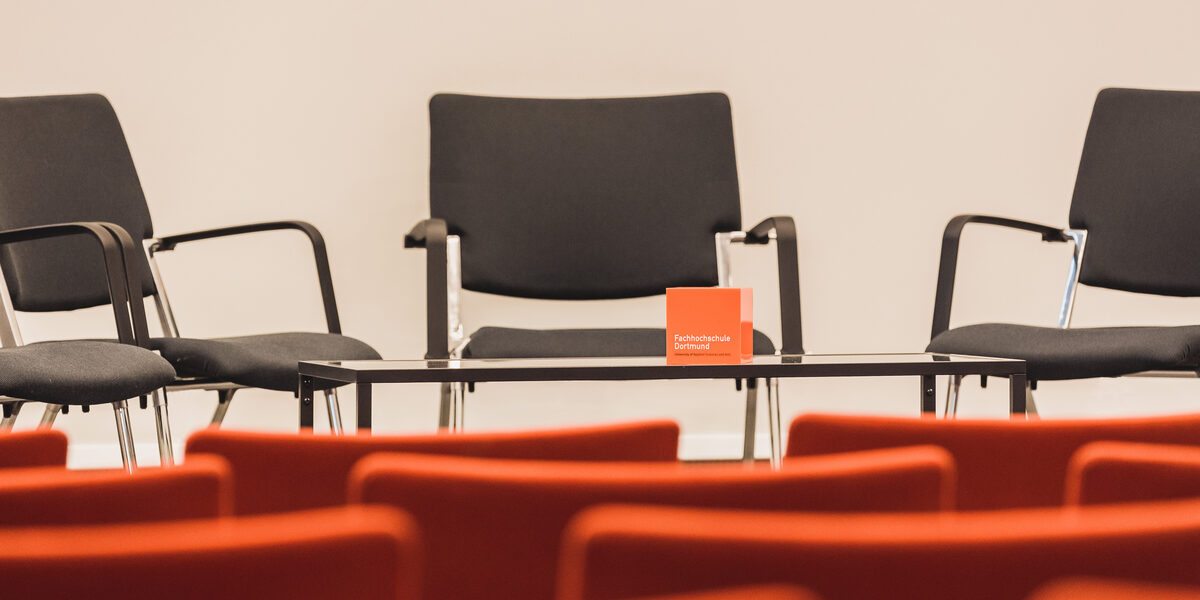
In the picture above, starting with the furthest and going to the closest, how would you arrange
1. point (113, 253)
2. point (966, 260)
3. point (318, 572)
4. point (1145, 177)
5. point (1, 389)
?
point (966, 260)
point (1145, 177)
point (113, 253)
point (1, 389)
point (318, 572)

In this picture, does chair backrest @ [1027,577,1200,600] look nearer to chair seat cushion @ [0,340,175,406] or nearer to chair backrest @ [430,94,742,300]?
chair seat cushion @ [0,340,175,406]

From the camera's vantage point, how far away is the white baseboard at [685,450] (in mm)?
3379

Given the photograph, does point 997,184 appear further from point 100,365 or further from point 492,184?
point 100,365

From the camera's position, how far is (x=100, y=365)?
1838mm

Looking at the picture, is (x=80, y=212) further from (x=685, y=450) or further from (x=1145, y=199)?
(x=1145, y=199)

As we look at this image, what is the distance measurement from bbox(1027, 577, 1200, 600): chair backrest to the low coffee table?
1.13 m

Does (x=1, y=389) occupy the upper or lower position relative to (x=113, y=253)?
lower

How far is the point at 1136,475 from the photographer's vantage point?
646 millimetres

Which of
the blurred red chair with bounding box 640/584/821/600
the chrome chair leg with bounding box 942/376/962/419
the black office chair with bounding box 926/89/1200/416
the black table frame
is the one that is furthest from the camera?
the black office chair with bounding box 926/89/1200/416

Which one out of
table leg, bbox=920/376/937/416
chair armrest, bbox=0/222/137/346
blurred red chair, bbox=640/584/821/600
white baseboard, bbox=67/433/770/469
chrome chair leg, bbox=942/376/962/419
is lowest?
white baseboard, bbox=67/433/770/469

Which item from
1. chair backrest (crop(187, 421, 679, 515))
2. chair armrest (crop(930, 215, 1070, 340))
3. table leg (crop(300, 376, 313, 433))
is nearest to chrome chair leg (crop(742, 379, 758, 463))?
chair armrest (crop(930, 215, 1070, 340))

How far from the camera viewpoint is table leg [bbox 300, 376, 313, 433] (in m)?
1.81

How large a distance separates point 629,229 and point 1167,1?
82.9 inches

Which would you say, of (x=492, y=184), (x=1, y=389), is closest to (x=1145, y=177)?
(x=492, y=184)
